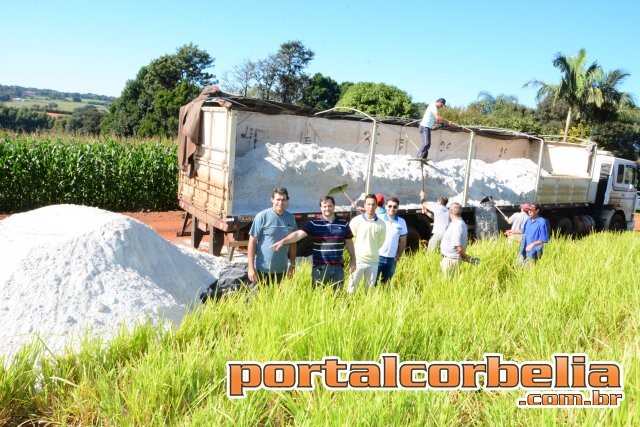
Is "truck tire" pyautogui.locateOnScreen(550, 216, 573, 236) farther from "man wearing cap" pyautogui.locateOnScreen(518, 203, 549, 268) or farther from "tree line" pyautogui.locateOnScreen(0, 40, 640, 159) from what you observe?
"tree line" pyautogui.locateOnScreen(0, 40, 640, 159)

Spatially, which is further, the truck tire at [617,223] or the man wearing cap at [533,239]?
the truck tire at [617,223]

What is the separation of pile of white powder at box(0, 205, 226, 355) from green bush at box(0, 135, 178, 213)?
8005mm

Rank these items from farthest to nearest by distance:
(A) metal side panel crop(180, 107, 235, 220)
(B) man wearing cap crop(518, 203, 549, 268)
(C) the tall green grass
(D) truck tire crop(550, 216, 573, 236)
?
(D) truck tire crop(550, 216, 573, 236) → (A) metal side panel crop(180, 107, 235, 220) → (B) man wearing cap crop(518, 203, 549, 268) → (C) the tall green grass

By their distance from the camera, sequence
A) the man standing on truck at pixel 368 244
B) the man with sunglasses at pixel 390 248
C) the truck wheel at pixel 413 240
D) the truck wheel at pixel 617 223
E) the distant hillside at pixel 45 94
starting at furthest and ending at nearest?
the distant hillside at pixel 45 94
the truck wheel at pixel 617 223
the truck wheel at pixel 413 240
the man with sunglasses at pixel 390 248
the man standing on truck at pixel 368 244

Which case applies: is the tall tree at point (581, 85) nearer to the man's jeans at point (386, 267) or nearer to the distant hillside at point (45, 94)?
the man's jeans at point (386, 267)

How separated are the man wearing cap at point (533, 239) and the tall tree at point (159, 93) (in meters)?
A: 27.3

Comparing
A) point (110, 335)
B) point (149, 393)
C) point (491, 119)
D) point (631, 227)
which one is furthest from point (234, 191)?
point (491, 119)

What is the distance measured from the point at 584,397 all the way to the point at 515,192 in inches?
381

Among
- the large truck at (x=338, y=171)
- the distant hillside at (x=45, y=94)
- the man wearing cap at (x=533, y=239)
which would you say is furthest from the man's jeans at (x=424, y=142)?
the distant hillside at (x=45, y=94)

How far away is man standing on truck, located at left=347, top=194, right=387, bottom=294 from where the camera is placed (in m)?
5.72

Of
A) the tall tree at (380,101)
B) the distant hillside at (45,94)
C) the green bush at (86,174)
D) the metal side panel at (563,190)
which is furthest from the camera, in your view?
the distant hillside at (45,94)

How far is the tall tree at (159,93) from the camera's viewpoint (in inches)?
1300

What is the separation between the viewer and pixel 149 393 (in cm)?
335

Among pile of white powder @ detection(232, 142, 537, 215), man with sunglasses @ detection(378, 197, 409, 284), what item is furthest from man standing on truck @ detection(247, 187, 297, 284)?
pile of white powder @ detection(232, 142, 537, 215)
